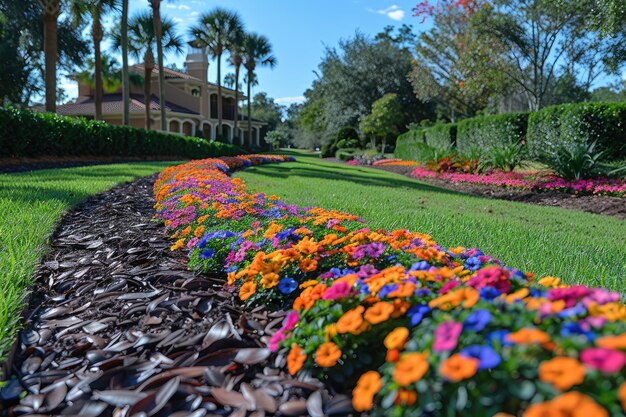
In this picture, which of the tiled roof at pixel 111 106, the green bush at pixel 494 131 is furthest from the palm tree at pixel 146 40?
the green bush at pixel 494 131

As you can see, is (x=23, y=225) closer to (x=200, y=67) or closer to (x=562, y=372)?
(x=562, y=372)

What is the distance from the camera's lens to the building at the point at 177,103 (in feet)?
106

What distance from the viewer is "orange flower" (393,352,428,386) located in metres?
1.06

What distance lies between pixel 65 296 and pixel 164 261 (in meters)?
0.67

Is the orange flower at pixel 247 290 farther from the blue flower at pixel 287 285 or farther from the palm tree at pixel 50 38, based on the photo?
the palm tree at pixel 50 38

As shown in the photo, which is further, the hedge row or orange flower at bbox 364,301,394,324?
the hedge row

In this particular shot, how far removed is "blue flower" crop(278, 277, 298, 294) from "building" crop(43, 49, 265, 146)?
32.0 meters

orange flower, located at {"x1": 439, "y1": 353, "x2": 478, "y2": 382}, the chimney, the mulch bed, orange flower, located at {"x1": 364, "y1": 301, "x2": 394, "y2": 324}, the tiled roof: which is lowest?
the mulch bed

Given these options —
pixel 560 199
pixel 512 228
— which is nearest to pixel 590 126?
pixel 560 199

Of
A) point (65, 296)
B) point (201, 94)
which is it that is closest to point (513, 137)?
point (65, 296)

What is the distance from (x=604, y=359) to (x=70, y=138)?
14.1m

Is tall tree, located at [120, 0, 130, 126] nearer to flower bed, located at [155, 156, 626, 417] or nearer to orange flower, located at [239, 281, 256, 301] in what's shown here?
Answer: flower bed, located at [155, 156, 626, 417]

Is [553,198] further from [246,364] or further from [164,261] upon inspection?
[246,364]

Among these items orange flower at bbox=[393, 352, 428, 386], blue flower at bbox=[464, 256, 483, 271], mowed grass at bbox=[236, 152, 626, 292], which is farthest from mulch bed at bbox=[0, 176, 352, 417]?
mowed grass at bbox=[236, 152, 626, 292]
